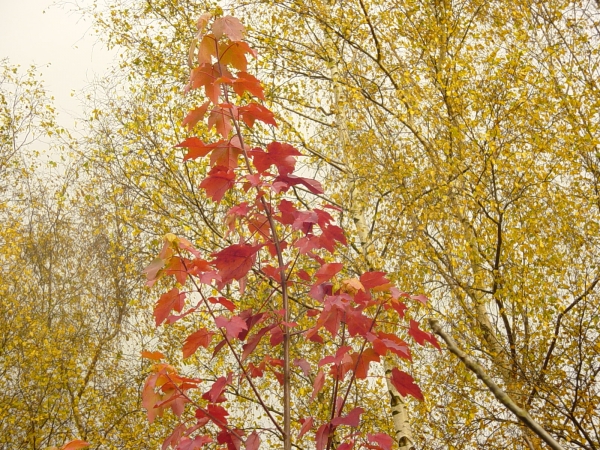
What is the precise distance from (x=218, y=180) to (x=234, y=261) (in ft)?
0.91

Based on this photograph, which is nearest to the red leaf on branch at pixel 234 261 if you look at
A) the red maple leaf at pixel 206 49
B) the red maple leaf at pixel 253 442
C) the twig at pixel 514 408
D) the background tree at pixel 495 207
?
the red maple leaf at pixel 253 442

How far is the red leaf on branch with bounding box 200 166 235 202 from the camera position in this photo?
5.99 feet

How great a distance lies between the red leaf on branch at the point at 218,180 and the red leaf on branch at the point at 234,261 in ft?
0.62

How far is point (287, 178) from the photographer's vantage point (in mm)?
1791

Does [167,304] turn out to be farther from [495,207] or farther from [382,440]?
[495,207]

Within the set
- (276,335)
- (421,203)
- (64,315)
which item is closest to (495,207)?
(421,203)

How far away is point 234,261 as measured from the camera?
70.1 inches

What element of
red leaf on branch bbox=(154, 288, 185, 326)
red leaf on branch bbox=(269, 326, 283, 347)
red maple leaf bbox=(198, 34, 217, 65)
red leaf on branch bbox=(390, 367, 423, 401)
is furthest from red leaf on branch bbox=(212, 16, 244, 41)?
red leaf on branch bbox=(390, 367, 423, 401)

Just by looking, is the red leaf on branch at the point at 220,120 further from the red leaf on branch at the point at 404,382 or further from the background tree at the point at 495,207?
the background tree at the point at 495,207

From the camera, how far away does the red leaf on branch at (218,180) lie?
1.83 metres

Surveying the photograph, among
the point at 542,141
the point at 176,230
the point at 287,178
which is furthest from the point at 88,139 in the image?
the point at 287,178

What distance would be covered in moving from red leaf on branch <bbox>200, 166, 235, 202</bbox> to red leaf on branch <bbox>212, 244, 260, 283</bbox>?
0.19 meters

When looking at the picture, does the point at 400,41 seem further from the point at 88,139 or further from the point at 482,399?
the point at 88,139

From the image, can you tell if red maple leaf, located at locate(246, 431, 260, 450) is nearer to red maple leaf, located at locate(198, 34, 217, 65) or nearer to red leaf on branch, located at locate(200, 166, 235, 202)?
red leaf on branch, located at locate(200, 166, 235, 202)
